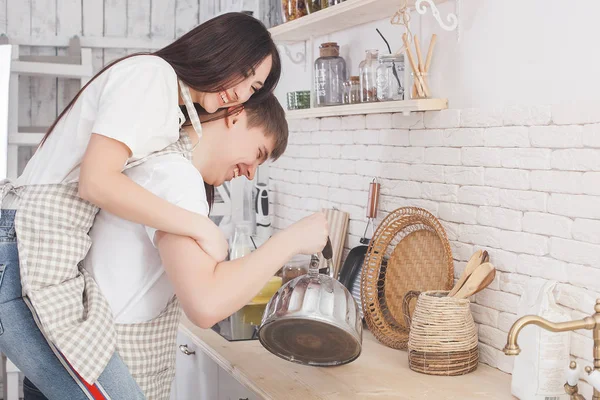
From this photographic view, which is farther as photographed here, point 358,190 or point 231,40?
point 358,190

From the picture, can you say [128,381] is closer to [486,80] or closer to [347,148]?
[486,80]

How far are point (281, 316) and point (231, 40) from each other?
63 centimetres

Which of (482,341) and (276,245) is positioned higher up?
(276,245)

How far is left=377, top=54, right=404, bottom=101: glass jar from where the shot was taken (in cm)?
236

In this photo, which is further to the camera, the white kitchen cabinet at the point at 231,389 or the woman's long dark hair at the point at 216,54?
the white kitchen cabinet at the point at 231,389

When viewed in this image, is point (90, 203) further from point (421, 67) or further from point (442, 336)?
point (421, 67)

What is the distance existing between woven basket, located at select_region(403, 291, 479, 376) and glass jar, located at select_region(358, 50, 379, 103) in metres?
0.78

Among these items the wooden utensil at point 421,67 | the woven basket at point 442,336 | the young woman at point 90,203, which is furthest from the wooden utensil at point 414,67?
the young woman at point 90,203

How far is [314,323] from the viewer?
164cm

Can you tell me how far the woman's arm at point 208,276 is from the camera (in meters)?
1.44

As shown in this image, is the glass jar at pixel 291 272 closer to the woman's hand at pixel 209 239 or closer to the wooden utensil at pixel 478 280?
the wooden utensil at pixel 478 280

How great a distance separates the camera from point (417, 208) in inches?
89.1

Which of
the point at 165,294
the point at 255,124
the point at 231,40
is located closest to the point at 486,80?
the point at 255,124

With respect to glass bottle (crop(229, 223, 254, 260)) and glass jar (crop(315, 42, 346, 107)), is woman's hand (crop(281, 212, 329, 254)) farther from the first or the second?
glass bottle (crop(229, 223, 254, 260))
